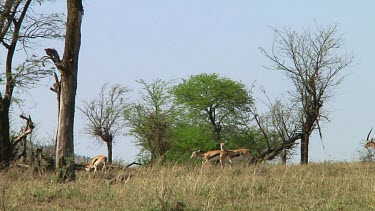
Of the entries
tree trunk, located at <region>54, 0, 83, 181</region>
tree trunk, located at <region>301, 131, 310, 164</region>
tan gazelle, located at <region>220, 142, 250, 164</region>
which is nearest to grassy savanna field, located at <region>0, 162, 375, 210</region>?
tree trunk, located at <region>54, 0, 83, 181</region>

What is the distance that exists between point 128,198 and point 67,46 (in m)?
5.87

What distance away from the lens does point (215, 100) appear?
45.1 meters

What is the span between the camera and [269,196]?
476 inches

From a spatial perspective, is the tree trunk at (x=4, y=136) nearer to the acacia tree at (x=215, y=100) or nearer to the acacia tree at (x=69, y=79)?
the acacia tree at (x=69, y=79)

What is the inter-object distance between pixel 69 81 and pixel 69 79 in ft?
0.15

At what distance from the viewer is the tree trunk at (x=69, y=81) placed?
52.5 feet

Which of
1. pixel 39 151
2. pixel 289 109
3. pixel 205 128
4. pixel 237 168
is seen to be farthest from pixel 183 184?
pixel 205 128

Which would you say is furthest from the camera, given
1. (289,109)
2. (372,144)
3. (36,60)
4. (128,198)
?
(289,109)

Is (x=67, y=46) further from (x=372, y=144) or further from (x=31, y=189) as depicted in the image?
(x=372, y=144)

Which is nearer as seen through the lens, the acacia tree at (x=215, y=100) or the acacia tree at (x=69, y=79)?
the acacia tree at (x=69, y=79)

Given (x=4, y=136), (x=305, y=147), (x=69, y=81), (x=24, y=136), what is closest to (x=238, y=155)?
(x=305, y=147)

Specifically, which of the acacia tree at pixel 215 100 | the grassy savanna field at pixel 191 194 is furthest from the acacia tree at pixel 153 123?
the grassy savanna field at pixel 191 194

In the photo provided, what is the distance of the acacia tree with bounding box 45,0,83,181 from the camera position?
16.0 metres

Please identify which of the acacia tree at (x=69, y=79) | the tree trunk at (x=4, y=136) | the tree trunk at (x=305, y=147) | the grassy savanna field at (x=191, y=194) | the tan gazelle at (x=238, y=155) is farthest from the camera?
the tree trunk at (x=305, y=147)
